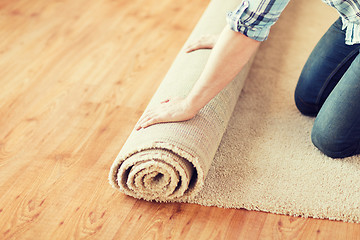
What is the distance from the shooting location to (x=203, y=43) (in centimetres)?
161

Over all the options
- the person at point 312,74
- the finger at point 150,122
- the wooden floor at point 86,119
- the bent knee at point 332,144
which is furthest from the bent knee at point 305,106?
the finger at point 150,122

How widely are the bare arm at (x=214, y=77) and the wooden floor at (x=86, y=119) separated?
0.29 meters

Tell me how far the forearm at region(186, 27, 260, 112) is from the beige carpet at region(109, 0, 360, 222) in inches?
5.3

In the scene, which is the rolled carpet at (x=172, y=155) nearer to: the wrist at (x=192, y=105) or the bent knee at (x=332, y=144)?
the wrist at (x=192, y=105)

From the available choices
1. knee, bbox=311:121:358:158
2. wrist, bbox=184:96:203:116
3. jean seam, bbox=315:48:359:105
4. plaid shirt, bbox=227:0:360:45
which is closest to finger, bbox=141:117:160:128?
wrist, bbox=184:96:203:116

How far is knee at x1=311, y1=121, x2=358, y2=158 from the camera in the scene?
4.68 feet

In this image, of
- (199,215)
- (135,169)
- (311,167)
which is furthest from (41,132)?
(311,167)

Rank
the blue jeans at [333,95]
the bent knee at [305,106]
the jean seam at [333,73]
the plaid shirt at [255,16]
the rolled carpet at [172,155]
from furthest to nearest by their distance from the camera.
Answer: the bent knee at [305,106]
the jean seam at [333,73]
the blue jeans at [333,95]
the rolled carpet at [172,155]
the plaid shirt at [255,16]

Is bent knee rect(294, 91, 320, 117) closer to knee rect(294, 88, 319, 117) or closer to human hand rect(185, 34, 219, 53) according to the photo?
knee rect(294, 88, 319, 117)

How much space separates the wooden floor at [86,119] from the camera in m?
1.27

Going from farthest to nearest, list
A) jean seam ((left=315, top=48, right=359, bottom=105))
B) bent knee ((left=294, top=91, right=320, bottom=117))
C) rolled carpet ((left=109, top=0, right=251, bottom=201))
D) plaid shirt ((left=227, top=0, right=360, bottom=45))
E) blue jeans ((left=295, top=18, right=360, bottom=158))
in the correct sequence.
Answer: bent knee ((left=294, top=91, right=320, bottom=117)) < jean seam ((left=315, top=48, right=359, bottom=105)) < blue jeans ((left=295, top=18, right=360, bottom=158)) < rolled carpet ((left=109, top=0, right=251, bottom=201)) < plaid shirt ((left=227, top=0, right=360, bottom=45))

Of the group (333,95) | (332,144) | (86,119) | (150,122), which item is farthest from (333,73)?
(86,119)

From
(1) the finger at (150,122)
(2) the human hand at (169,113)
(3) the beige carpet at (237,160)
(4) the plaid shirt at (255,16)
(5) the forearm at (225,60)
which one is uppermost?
(4) the plaid shirt at (255,16)

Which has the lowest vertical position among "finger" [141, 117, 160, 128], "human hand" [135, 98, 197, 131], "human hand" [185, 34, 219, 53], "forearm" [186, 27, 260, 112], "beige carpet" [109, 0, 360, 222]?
"beige carpet" [109, 0, 360, 222]
